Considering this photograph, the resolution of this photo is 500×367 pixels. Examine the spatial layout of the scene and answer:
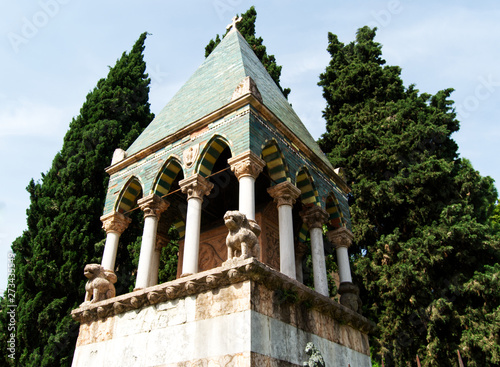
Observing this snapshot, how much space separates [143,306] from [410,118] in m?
11.6

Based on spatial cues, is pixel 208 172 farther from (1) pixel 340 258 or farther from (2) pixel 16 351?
(2) pixel 16 351

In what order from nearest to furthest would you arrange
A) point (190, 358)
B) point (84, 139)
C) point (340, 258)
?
point (190, 358) → point (340, 258) → point (84, 139)

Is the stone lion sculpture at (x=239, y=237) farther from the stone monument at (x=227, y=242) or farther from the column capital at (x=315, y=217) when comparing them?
the column capital at (x=315, y=217)

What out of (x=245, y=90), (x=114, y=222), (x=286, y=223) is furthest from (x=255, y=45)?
(x=286, y=223)

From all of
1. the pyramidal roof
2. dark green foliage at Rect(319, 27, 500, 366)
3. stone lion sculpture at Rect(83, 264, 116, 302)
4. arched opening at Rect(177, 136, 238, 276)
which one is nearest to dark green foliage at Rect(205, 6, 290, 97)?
dark green foliage at Rect(319, 27, 500, 366)

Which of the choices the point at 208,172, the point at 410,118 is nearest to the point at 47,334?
the point at 208,172

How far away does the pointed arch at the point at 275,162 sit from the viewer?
7.41 metres

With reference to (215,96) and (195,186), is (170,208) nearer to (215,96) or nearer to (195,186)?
(195,186)

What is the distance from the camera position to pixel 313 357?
18.7 feet

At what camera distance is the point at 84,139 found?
46.9 ft

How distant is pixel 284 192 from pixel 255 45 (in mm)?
12575

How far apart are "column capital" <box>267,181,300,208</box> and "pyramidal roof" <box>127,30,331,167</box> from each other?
1396 mm

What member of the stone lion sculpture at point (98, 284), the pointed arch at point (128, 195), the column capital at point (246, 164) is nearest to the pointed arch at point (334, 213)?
the column capital at point (246, 164)

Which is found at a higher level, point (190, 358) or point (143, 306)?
point (143, 306)
